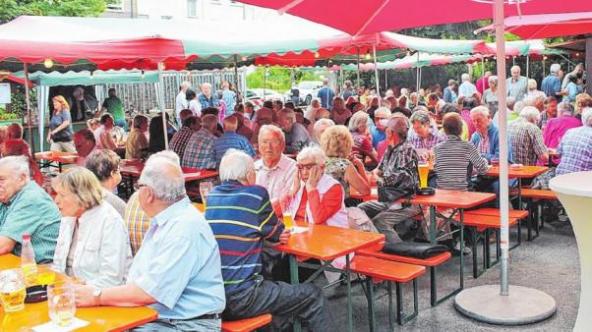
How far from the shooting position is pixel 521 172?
5.88m

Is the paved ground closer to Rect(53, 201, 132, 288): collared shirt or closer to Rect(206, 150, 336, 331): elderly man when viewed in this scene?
Rect(206, 150, 336, 331): elderly man

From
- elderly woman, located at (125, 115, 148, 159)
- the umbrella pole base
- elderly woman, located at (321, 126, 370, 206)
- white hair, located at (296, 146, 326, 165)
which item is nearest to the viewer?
white hair, located at (296, 146, 326, 165)

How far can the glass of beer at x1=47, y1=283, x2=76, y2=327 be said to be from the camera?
7.79 feet

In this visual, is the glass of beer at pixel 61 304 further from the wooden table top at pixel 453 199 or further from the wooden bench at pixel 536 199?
the wooden bench at pixel 536 199

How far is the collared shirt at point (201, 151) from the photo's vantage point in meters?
7.15

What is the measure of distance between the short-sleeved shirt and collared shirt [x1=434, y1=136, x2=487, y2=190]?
3.34 metres

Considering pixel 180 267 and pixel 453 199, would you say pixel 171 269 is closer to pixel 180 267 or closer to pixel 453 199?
pixel 180 267

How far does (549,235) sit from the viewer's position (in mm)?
6402

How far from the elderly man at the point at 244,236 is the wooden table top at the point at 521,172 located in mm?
3245

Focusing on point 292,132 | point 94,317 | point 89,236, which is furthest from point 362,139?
point 94,317

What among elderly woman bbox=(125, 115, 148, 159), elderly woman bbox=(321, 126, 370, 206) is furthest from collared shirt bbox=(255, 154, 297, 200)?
elderly woman bbox=(125, 115, 148, 159)

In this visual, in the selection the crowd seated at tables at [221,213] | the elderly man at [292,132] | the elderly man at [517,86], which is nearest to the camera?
the crowd seated at tables at [221,213]

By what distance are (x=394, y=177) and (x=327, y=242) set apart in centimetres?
153

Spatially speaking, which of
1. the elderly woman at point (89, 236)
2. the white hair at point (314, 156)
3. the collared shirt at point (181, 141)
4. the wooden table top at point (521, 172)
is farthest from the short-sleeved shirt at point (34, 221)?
the collared shirt at point (181, 141)
